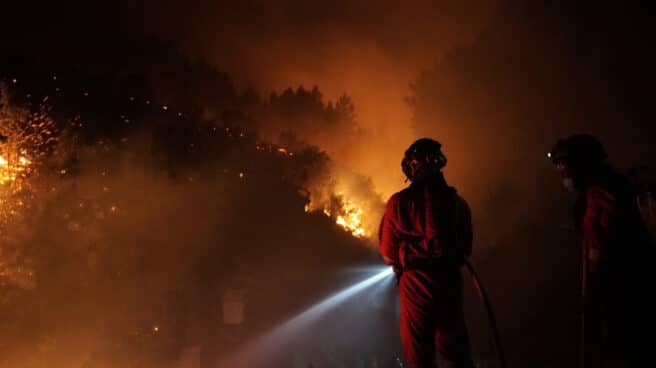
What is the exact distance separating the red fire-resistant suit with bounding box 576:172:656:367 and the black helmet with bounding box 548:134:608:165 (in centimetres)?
16

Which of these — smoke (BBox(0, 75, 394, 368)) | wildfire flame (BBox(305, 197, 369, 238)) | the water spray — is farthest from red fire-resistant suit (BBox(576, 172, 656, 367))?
wildfire flame (BBox(305, 197, 369, 238))

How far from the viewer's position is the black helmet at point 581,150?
2681mm

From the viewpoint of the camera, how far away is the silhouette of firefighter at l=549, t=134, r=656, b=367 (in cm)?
230

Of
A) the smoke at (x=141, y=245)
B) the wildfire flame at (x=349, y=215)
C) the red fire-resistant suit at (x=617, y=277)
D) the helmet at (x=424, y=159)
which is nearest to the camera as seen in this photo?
the red fire-resistant suit at (x=617, y=277)

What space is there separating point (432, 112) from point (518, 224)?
1101cm

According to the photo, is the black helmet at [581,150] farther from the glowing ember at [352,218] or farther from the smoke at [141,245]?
the glowing ember at [352,218]

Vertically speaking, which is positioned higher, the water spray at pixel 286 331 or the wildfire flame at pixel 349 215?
the wildfire flame at pixel 349 215

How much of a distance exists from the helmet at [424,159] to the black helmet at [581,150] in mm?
796

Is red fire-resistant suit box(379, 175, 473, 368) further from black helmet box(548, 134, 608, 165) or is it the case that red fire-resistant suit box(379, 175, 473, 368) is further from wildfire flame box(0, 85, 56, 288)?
wildfire flame box(0, 85, 56, 288)

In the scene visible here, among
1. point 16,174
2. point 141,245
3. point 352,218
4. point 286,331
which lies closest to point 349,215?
point 352,218

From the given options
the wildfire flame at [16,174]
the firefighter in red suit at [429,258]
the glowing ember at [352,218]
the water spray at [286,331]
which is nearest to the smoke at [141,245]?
the wildfire flame at [16,174]

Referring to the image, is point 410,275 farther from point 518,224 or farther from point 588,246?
point 518,224

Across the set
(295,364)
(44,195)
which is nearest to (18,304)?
(44,195)

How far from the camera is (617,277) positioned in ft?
7.84
